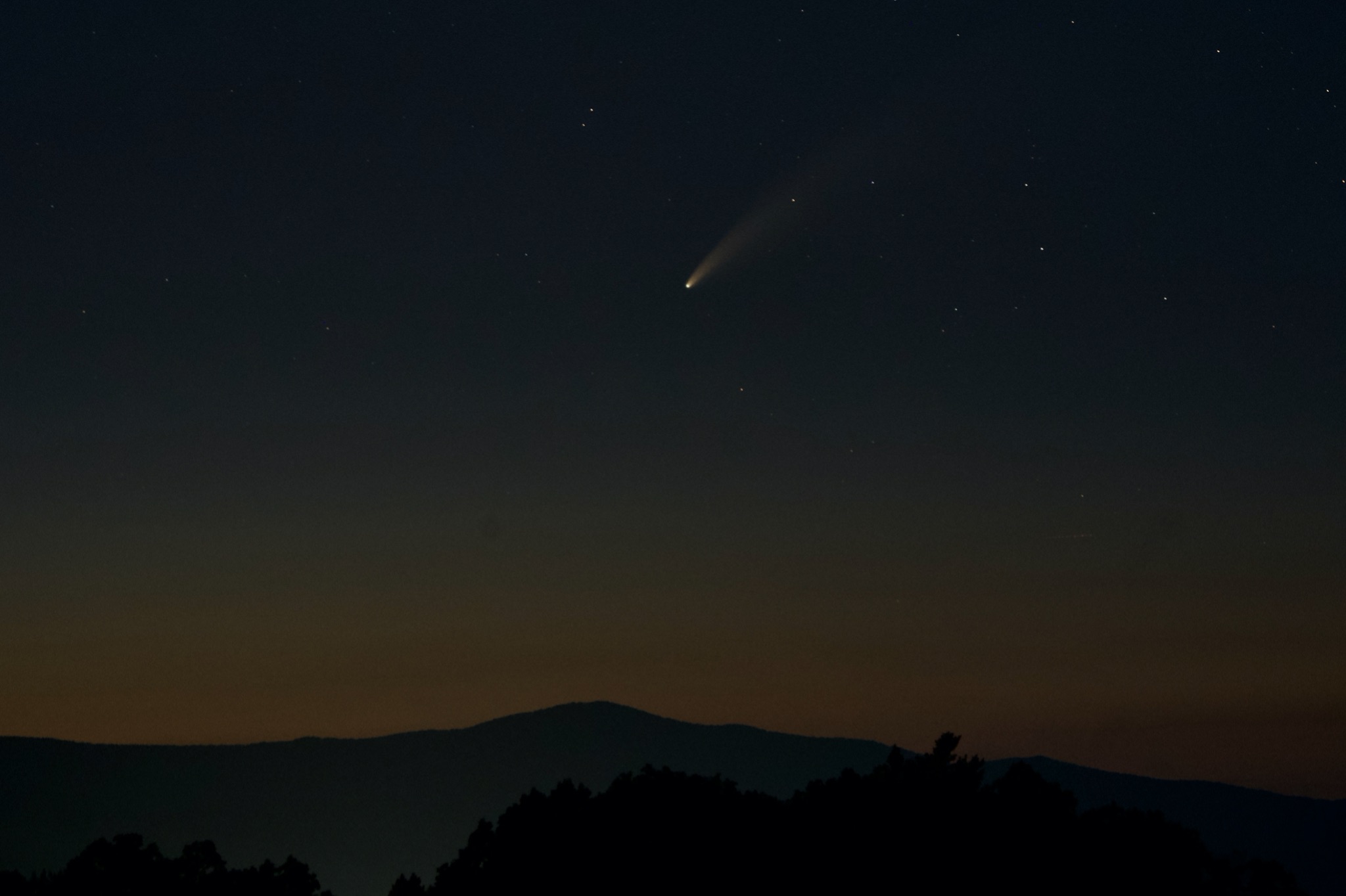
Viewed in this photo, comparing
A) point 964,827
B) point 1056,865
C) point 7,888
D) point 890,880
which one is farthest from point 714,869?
point 7,888

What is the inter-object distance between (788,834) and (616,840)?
120 inches

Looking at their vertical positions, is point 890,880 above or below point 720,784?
below

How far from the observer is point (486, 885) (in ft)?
76.8

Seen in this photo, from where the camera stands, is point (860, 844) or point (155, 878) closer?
point (860, 844)

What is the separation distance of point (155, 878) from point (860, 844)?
18423 millimetres

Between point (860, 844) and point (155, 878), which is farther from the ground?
point (860, 844)

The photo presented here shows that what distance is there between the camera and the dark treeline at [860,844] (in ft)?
70.1

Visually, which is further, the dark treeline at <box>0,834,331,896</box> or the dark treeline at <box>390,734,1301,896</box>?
the dark treeline at <box>0,834,331,896</box>

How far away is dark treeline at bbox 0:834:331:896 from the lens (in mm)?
30406

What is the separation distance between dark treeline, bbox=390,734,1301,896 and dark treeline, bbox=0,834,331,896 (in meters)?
7.37

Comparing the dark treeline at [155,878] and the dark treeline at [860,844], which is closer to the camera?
the dark treeline at [860,844]

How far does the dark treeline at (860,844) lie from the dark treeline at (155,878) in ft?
24.2

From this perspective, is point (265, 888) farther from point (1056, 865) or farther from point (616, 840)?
point (1056, 865)

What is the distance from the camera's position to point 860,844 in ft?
71.8
